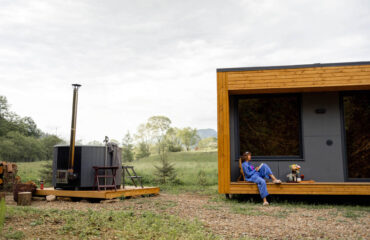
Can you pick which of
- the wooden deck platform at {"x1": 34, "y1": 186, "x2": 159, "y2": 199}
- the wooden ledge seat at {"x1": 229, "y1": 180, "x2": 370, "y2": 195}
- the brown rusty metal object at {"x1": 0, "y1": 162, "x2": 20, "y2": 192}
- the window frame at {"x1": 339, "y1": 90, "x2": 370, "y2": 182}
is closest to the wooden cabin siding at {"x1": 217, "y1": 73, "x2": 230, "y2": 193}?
the wooden ledge seat at {"x1": 229, "y1": 180, "x2": 370, "y2": 195}

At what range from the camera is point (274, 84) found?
22.3 ft

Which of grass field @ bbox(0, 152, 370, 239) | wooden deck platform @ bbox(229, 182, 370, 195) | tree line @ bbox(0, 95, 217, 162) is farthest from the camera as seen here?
tree line @ bbox(0, 95, 217, 162)

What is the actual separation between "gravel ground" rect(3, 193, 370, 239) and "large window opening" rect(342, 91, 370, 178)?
176cm

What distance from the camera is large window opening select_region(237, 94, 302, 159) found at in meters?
7.42

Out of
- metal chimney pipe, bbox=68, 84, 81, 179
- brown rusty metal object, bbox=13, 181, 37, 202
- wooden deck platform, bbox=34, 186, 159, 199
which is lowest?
wooden deck platform, bbox=34, 186, 159, 199

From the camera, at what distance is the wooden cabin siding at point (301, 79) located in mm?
6609

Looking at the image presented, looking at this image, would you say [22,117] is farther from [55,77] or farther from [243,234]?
[243,234]

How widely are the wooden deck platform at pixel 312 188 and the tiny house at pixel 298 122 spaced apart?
0.8 inches

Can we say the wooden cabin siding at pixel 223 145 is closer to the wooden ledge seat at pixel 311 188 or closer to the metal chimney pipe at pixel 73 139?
the wooden ledge seat at pixel 311 188

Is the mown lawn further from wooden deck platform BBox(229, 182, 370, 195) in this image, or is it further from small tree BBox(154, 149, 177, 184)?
small tree BBox(154, 149, 177, 184)

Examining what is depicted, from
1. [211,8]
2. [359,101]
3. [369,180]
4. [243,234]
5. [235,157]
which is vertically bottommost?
[243,234]

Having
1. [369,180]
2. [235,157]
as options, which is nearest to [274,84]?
[235,157]

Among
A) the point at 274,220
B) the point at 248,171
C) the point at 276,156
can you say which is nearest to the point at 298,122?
the point at 276,156

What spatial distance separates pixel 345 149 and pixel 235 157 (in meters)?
2.45
